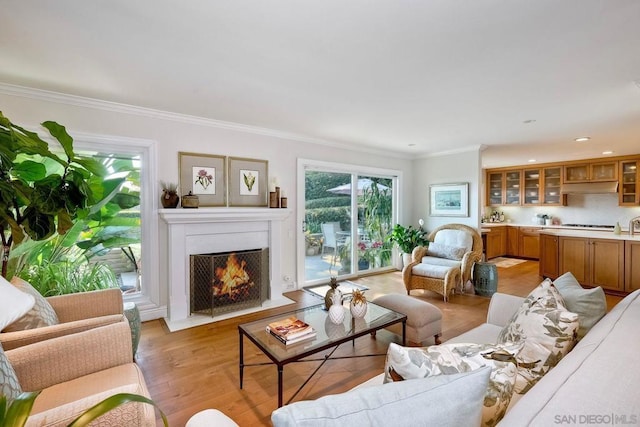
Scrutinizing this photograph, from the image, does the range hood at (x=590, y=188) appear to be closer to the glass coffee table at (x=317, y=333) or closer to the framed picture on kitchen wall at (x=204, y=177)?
the glass coffee table at (x=317, y=333)

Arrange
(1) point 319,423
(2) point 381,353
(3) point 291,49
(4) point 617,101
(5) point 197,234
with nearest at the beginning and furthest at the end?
(1) point 319,423 → (3) point 291,49 → (2) point 381,353 → (4) point 617,101 → (5) point 197,234

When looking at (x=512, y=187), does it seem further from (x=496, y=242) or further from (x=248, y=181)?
(x=248, y=181)

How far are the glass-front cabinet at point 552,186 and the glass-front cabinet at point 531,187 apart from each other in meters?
0.14

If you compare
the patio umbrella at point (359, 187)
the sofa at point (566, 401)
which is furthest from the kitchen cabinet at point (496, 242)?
the sofa at point (566, 401)

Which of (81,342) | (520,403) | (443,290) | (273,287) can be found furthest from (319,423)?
(443,290)

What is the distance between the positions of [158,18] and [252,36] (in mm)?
516

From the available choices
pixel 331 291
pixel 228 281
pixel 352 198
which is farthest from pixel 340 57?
pixel 352 198

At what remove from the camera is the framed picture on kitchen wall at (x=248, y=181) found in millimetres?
3770

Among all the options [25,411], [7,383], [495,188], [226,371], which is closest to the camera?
[25,411]

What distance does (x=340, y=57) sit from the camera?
206 centimetres

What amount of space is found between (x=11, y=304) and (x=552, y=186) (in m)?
8.99

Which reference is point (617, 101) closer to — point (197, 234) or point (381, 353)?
point (381, 353)

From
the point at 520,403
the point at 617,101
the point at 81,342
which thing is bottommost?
the point at 81,342

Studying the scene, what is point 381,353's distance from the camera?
8.47 ft
